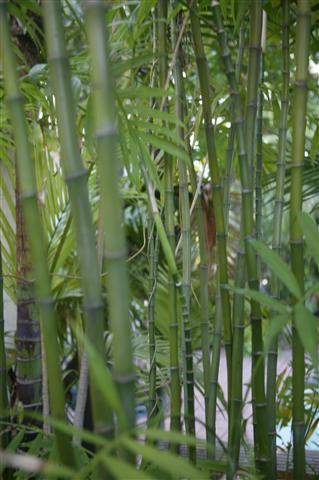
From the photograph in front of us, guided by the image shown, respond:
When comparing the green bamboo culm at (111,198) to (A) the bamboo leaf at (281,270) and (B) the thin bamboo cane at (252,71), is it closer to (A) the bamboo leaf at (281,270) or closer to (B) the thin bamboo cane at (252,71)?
(A) the bamboo leaf at (281,270)

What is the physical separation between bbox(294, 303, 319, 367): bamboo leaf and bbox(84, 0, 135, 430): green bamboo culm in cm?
12

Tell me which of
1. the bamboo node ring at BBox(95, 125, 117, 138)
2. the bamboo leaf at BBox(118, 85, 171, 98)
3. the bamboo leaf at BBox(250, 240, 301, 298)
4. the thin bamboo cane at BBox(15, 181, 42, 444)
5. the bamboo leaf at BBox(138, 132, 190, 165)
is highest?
the bamboo leaf at BBox(118, 85, 171, 98)

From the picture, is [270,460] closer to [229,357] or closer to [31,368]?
[229,357]

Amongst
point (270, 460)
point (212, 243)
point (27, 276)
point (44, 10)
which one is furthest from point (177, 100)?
point (212, 243)

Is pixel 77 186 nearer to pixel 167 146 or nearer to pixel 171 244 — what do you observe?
pixel 167 146

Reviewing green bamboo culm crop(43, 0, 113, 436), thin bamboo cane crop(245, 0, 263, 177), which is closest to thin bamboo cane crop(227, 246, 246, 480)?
thin bamboo cane crop(245, 0, 263, 177)

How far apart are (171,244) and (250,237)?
0.44 feet

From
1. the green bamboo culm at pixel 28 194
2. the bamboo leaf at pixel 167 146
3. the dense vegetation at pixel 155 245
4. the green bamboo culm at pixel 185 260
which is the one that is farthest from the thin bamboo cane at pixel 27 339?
the green bamboo culm at pixel 28 194

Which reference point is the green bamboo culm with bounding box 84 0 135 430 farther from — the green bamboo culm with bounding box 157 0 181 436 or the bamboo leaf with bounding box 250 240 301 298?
the green bamboo culm with bounding box 157 0 181 436

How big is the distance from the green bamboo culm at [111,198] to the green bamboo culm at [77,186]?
2cm

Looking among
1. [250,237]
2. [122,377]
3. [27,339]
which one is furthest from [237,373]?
[27,339]

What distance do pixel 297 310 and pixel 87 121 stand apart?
0.28 meters

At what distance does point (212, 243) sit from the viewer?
1.78 m

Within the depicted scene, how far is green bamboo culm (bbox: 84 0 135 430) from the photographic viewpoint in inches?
14.9
